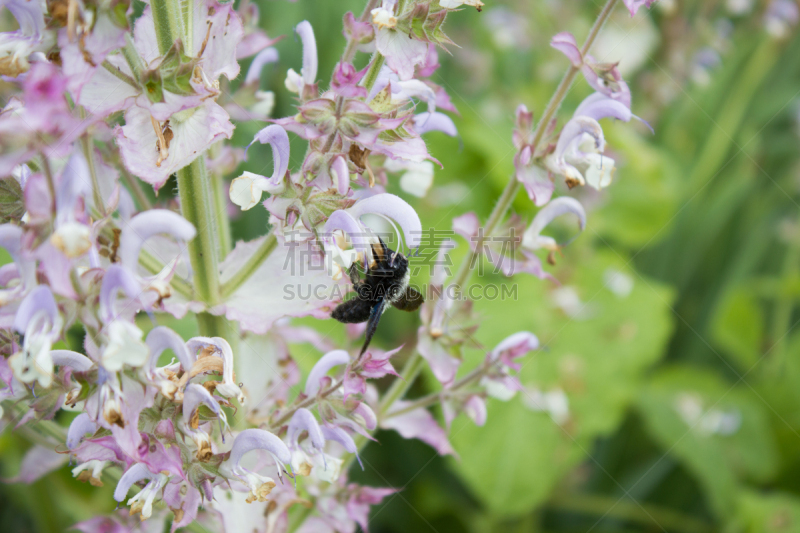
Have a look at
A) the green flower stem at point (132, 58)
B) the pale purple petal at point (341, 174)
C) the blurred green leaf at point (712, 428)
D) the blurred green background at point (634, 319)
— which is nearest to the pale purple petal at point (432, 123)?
the pale purple petal at point (341, 174)

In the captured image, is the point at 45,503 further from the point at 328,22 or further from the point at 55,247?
the point at 328,22

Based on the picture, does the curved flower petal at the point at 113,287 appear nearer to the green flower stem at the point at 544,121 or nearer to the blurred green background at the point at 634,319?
the green flower stem at the point at 544,121

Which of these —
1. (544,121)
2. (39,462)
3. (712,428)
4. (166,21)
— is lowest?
(712,428)

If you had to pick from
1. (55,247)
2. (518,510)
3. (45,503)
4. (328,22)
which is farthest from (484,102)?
(55,247)

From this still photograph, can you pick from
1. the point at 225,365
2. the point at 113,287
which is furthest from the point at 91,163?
the point at 225,365

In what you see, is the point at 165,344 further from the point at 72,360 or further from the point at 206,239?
the point at 206,239

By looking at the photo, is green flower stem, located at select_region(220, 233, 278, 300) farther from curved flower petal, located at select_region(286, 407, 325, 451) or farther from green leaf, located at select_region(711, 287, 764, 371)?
green leaf, located at select_region(711, 287, 764, 371)
